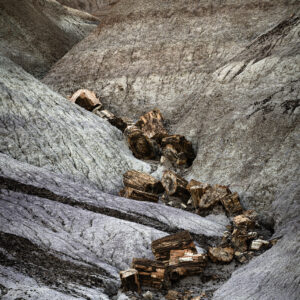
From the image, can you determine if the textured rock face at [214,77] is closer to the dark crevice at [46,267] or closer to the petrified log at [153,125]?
the petrified log at [153,125]

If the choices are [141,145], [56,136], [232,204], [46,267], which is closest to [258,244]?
[232,204]

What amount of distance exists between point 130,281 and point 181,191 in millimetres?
5710

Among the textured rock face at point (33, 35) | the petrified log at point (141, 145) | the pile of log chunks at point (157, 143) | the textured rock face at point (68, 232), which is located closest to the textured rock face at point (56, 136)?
the petrified log at point (141, 145)

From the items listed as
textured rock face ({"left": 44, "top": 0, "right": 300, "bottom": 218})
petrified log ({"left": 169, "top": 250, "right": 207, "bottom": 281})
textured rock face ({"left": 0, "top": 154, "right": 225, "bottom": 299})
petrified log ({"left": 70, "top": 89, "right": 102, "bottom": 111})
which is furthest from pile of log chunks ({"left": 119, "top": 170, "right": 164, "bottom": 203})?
petrified log ({"left": 70, "top": 89, "right": 102, "bottom": 111})

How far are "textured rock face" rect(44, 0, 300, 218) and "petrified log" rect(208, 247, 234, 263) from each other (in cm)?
277

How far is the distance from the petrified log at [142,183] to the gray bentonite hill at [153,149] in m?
0.28

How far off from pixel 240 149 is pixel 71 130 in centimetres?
638

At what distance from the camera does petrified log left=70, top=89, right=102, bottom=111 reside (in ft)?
55.2

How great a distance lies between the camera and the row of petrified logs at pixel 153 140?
516 inches

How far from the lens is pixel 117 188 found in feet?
36.4

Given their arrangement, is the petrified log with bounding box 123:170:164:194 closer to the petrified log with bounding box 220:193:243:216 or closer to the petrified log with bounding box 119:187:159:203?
the petrified log with bounding box 119:187:159:203

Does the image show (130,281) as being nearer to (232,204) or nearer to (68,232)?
(68,232)

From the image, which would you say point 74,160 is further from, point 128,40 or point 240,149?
point 128,40

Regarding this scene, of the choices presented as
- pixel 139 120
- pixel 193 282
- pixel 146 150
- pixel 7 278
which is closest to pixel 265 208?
pixel 193 282
